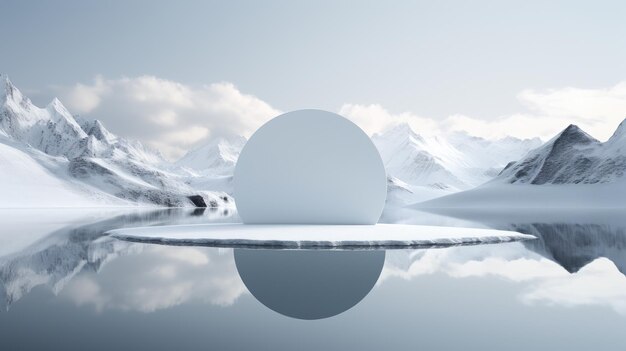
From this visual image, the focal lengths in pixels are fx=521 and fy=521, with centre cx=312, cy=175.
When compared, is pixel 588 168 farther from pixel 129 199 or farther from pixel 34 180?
pixel 34 180

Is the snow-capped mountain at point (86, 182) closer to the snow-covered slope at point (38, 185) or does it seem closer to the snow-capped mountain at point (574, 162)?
the snow-covered slope at point (38, 185)

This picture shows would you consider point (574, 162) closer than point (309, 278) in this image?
No

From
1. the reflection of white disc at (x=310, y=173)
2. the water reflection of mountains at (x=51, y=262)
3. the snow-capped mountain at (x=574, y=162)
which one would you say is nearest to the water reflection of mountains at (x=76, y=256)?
the water reflection of mountains at (x=51, y=262)

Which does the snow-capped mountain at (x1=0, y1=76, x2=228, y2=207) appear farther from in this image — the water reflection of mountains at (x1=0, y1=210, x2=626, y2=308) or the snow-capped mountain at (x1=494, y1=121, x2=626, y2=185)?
the snow-capped mountain at (x1=494, y1=121, x2=626, y2=185)

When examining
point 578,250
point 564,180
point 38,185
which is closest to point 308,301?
point 578,250

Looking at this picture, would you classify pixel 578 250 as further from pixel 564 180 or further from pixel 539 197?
pixel 564 180

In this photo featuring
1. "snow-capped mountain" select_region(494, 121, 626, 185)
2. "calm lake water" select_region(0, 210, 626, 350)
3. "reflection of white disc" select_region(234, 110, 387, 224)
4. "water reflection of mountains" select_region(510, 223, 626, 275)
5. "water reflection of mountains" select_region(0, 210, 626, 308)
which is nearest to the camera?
"calm lake water" select_region(0, 210, 626, 350)

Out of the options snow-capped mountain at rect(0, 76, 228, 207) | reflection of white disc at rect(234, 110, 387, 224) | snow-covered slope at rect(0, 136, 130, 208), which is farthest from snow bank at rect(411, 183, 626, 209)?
reflection of white disc at rect(234, 110, 387, 224)
